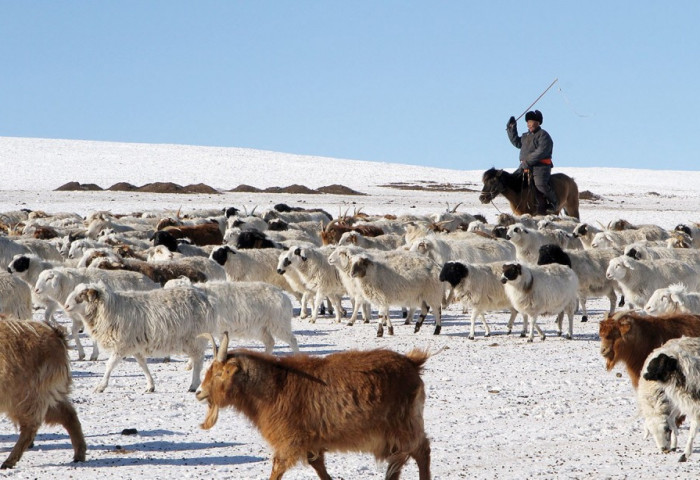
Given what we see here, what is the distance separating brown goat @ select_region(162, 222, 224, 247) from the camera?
22641 millimetres

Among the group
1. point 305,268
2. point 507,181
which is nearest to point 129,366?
point 305,268

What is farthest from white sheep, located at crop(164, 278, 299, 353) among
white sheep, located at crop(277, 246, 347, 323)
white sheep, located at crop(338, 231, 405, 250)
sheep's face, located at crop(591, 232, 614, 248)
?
sheep's face, located at crop(591, 232, 614, 248)

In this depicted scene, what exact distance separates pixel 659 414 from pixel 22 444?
469cm

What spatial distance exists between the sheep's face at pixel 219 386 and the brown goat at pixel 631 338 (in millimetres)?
3800

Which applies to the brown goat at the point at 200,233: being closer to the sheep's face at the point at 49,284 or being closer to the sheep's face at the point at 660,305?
the sheep's face at the point at 49,284

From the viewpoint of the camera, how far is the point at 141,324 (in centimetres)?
1064

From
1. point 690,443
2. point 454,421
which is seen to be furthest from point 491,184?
point 690,443

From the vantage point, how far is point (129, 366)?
40.5 ft

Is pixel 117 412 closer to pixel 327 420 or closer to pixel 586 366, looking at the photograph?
pixel 327 420

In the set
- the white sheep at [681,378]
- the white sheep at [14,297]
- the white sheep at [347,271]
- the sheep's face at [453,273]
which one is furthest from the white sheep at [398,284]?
the white sheep at [681,378]

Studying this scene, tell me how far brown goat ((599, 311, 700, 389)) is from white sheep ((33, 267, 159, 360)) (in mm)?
6421

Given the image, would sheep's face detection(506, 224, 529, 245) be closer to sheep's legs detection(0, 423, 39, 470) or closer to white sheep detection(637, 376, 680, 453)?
white sheep detection(637, 376, 680, 453)

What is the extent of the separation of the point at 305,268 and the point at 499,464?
30.3ft

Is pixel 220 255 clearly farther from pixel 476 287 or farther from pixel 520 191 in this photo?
pixel 520 191
